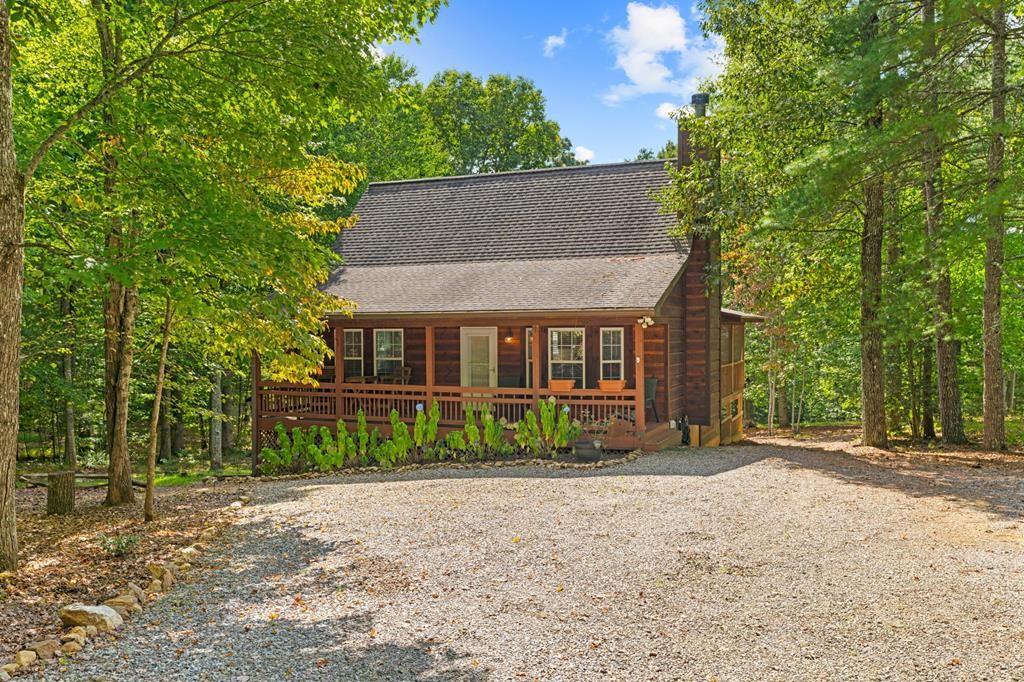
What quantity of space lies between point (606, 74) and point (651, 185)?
11380 mm

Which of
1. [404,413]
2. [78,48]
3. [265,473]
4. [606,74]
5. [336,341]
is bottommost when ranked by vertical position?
[265,473]

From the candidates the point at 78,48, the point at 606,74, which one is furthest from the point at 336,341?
the point at 606,74

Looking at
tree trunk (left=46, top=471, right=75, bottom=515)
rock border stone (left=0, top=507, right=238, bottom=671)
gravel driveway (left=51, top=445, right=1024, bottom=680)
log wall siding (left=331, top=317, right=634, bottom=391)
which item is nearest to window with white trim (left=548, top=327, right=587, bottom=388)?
log wall siding (left=331, top=317, right=634, bottom=391)

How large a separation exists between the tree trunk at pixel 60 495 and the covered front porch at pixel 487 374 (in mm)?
5221

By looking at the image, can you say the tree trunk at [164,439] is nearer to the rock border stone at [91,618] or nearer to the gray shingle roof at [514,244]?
the gray shingle roof at [514,244]

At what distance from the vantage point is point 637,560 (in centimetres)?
731

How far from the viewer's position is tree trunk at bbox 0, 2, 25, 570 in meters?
6.88

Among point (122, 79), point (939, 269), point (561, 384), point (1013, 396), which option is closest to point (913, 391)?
point (939, 269)

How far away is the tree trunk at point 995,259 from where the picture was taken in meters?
12.8

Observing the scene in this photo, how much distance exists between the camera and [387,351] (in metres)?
18.9

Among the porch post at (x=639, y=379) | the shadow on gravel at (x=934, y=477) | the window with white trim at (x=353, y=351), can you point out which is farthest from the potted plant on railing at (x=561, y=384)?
the window with white trim at (x=353, y=351)

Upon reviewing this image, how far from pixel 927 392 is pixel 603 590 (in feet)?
51.0

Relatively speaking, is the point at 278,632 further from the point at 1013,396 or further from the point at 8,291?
the point at 1013,396

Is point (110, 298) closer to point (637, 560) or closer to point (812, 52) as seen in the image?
point (637, 560)
